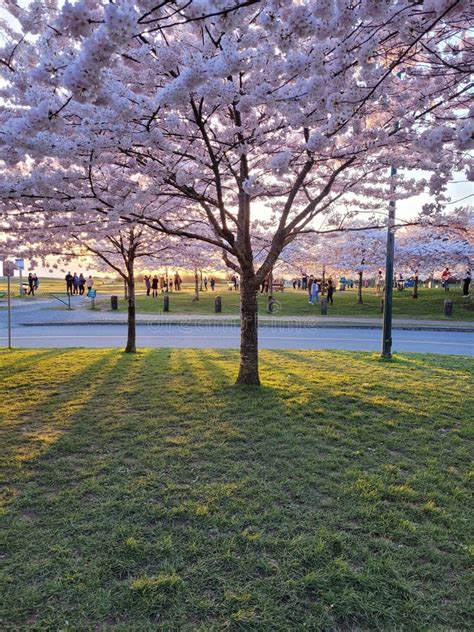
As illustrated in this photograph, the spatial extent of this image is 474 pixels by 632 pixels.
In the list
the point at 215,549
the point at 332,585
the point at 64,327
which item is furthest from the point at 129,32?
the point at 64,327

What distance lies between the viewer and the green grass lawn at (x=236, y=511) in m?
2.30

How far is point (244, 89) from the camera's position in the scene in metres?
4.80

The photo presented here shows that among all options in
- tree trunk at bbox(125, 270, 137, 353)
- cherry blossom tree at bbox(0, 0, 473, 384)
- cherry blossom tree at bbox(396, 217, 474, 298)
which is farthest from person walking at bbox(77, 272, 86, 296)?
cherry blossom tree at bbox(0, 0, 473, 384)

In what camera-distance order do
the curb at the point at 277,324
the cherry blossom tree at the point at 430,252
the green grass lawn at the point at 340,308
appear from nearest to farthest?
1. the curb at the point at 277,324
2. the green grass lawn at the point at 340,308
3. the cherry blossom tree at the point at 430,252

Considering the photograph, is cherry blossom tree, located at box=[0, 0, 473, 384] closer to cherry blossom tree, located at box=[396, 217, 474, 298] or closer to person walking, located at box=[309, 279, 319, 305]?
cherry blossom tree, located at box=[396, 217, 474, 298]

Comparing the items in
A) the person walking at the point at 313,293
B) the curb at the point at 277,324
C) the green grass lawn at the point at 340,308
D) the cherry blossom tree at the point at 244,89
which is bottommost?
the curb at the point at 277,324

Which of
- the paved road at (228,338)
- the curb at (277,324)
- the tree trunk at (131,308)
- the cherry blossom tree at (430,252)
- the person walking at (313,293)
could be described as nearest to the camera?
the tree trunk at (131,308)

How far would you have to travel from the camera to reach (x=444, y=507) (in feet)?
11.0

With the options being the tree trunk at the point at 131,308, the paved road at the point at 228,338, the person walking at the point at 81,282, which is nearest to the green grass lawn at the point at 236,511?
the tree trunk at the point at 131,308

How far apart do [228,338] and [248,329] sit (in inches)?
329

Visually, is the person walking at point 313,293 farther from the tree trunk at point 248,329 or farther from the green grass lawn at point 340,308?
the tree trunk at point 248,329

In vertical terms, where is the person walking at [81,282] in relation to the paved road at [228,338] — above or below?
above

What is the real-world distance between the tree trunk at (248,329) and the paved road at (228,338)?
6.18 m

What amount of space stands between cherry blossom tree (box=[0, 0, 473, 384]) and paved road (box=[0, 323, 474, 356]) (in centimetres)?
687
